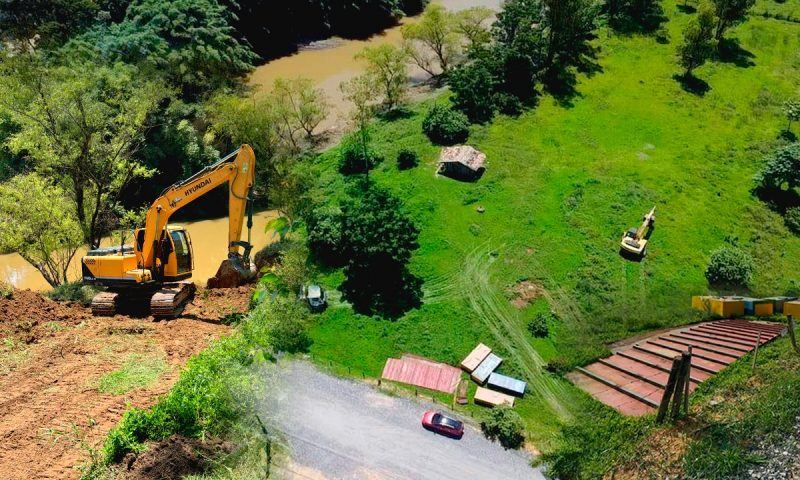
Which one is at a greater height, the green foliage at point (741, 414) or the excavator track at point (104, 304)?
the excavator track at point (104, 304)

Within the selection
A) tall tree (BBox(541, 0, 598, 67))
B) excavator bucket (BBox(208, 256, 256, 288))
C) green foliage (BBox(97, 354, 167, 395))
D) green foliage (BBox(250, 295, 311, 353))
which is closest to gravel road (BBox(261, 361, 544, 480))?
green foliage (BBox(250, 295, 311, 353))

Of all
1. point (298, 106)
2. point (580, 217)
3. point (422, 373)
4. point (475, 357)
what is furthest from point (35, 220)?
point (580, 217)

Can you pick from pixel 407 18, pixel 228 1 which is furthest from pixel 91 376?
pixel 407 18

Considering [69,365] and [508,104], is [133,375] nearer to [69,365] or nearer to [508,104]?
[69,365]

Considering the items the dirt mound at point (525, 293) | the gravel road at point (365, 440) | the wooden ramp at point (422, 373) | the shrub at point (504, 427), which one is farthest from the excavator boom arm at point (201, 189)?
the dirt mound at point (525, 293)

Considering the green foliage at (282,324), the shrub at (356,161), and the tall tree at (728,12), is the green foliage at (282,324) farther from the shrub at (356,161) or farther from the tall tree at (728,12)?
the tall tree at (728,12)

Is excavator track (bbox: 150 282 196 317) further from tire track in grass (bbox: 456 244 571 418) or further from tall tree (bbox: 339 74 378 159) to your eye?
tall tree (bbox: 339 74 378 159)

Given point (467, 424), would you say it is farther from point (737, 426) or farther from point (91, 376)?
point (91, 376)
